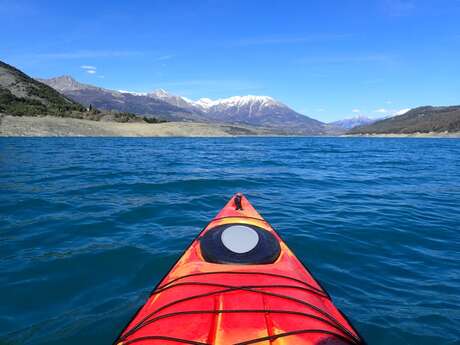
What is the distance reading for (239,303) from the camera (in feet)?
9.37

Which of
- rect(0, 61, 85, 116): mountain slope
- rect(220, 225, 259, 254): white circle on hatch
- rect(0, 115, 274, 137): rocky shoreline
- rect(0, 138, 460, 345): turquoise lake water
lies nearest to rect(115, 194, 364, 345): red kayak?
rect(220, 225, 259, 254): white circle on hatch

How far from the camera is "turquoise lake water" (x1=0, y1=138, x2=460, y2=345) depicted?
4203 mm

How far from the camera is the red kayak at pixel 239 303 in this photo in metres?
2.48

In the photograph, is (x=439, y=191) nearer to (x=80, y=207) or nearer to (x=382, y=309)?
(x=382, y=309)

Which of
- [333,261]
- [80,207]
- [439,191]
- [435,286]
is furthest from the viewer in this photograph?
[439,191]

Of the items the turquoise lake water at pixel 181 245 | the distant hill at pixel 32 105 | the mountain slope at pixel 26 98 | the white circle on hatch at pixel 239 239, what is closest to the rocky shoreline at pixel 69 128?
the distant hill at pixel 32 105

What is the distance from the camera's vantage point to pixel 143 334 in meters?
2.59

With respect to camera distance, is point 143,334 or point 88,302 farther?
point 88,302

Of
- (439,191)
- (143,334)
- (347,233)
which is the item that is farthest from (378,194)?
(143,334)

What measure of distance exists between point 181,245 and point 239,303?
4009 millimetres

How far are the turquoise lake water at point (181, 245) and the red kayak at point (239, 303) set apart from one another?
1.28m

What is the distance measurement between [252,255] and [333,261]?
2.98m

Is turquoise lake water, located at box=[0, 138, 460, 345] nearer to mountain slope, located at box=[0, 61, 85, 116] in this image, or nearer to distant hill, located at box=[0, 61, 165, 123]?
distant hill, located at box=[0, 61, 165, 123]

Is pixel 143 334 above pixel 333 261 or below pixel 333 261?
above
